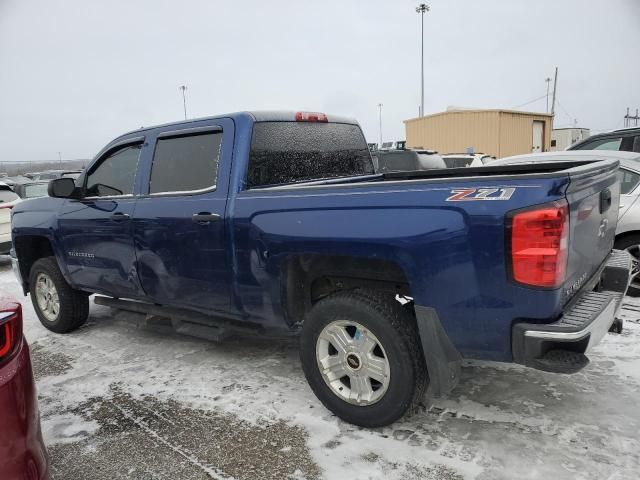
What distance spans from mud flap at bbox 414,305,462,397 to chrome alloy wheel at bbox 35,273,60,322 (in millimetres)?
4066

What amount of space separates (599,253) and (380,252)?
58.7 inches

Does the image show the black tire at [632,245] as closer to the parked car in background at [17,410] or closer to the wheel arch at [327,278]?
the wheel arch at [327,278]

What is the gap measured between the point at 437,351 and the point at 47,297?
4402 mm

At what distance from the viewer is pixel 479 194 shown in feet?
7.86

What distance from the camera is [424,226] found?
8.36 feet

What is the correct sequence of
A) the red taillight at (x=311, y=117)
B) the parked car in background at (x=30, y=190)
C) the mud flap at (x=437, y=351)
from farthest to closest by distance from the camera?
the parked car in background at (x=30, y=190) → the red taillight at (x=311, y=117) → the mud flap at (x=437, y=351)

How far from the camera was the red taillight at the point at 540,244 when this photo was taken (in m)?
2.27

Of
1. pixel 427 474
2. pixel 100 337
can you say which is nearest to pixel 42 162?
pixel 100 337

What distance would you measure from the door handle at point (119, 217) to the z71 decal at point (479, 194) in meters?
2.75

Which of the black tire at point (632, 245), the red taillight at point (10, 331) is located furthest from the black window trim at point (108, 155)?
the black tire at point (632, 245)

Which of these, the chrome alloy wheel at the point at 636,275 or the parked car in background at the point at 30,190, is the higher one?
the parked car in background at the point at 30,190

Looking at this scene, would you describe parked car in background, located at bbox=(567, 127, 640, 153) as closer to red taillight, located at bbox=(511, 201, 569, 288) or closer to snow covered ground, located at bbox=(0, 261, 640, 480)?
Answer: snow covered ground, located at bbox=(0, 261, 640, 480)

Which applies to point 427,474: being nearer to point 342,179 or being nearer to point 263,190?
point 263,190

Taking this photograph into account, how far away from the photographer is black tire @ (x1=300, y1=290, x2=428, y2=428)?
2.79m
